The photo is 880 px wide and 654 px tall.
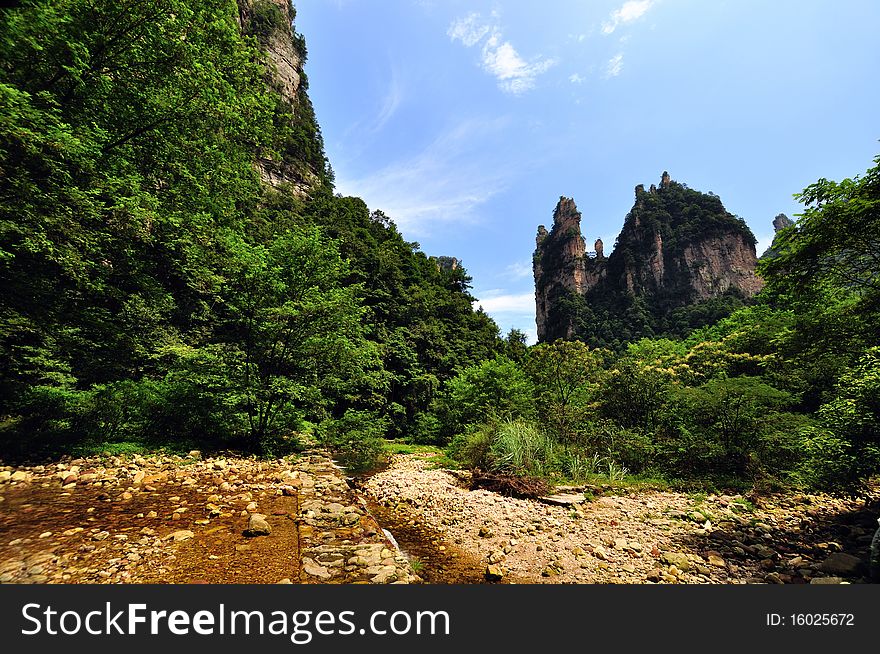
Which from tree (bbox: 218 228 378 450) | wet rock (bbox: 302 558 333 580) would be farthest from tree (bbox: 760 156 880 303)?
tree (bbox: 218 228 378 450)

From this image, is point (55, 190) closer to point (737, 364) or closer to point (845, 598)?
point (845, 598)

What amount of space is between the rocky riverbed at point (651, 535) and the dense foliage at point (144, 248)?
15.7ft

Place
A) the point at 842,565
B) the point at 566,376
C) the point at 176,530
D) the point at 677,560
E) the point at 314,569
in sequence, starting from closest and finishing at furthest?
the point at 314,569 → the point at 176,530 → the point at 842,565 → the point at 677,560 → the point at 566,376

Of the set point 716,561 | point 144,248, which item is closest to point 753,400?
point 716,561

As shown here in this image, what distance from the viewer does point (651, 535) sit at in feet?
18.2

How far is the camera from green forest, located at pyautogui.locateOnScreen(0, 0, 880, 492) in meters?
5.12

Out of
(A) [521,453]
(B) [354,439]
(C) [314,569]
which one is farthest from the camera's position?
(B) [354,439]

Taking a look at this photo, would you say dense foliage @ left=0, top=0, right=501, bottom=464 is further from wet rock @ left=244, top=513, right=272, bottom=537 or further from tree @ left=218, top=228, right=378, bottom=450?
wet rock @ left=244, top=513, right=272, bottom=537

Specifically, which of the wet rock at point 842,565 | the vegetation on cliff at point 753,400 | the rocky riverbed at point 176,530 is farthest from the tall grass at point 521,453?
the wet rock at point 842,565

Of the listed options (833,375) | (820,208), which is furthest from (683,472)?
(833,375)

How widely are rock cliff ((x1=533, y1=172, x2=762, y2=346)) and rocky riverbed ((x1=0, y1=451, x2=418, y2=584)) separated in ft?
253

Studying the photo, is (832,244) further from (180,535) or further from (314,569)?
(180,535)

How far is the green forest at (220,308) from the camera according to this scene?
5123 mm

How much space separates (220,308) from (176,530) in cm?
1388
